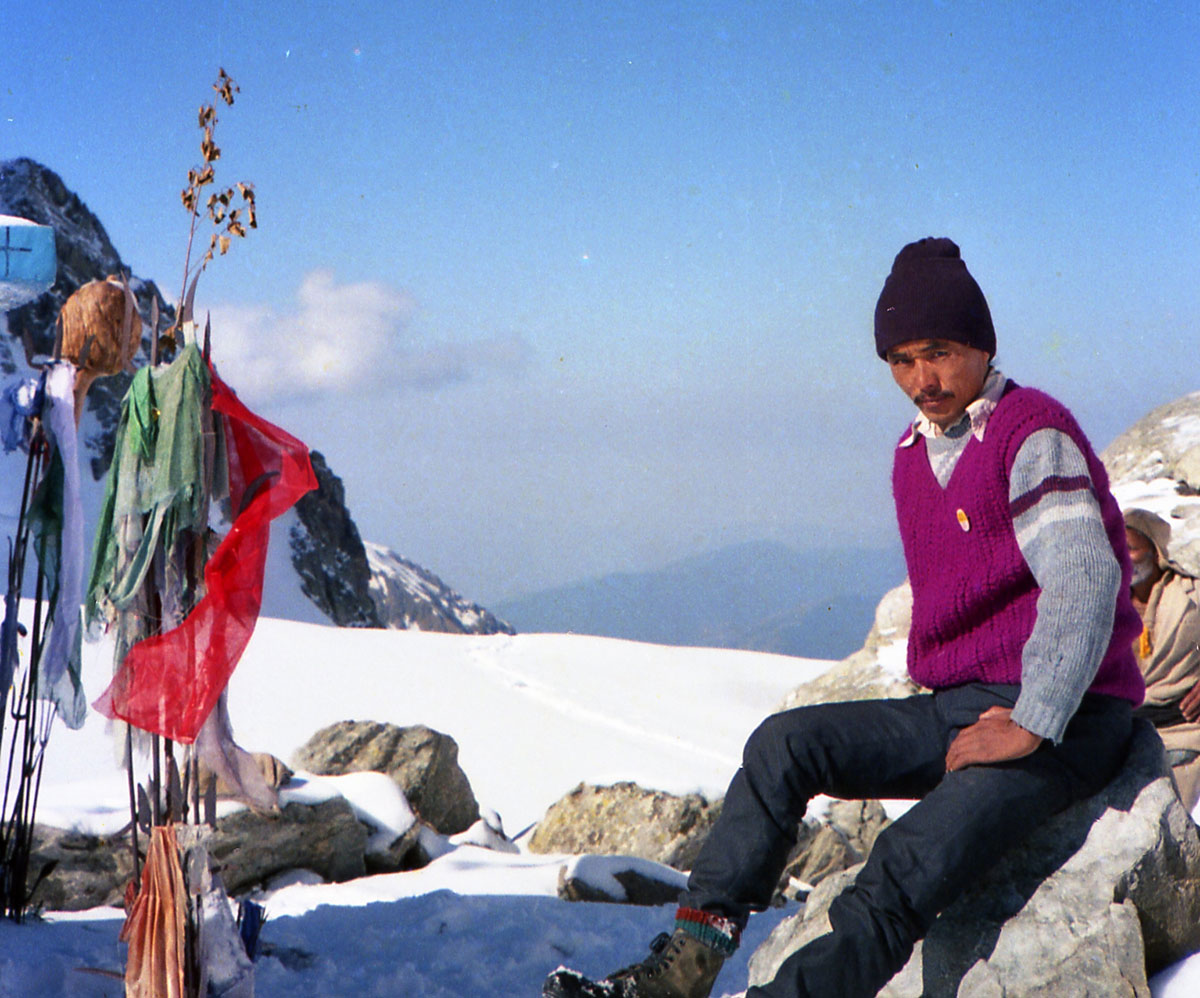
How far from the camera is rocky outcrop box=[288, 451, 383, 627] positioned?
129ft

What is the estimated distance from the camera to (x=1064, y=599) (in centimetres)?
201

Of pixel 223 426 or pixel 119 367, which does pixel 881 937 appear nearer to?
pixel 223 426

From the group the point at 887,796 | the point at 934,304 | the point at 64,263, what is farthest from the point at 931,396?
the point at 64,263

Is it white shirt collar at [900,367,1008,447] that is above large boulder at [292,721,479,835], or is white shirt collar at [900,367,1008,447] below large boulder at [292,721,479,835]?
above

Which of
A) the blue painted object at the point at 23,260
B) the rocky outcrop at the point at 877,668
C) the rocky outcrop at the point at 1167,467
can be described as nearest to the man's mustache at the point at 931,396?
the blue painted object at the point at 23,260

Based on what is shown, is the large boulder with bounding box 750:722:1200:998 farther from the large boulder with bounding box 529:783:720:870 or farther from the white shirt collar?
the large boulder with bounding box 529:783:720:870

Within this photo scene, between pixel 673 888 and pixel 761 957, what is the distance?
2.58m

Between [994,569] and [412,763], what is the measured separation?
19.1 ft

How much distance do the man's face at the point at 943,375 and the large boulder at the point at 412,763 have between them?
5.72m

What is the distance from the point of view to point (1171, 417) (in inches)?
468

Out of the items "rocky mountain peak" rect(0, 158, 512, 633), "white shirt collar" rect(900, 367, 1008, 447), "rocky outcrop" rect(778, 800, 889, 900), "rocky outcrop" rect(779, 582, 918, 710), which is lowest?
"rocky outcrop" rect(778, 800, 889, 900)

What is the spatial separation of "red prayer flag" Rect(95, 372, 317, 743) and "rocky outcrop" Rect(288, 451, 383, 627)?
120 feet

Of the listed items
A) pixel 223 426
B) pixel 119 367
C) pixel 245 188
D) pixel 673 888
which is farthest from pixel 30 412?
pixel 673 888

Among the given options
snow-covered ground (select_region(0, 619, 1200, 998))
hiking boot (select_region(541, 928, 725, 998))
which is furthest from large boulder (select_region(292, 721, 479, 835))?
hiking boot (select_region(541, 928, 725, 998))
